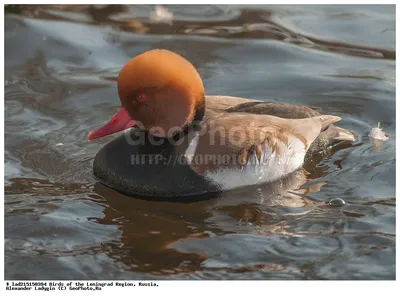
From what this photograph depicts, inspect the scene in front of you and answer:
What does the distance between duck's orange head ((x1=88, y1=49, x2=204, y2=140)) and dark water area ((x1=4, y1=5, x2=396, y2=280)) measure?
57cm

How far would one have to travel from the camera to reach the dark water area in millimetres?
5555

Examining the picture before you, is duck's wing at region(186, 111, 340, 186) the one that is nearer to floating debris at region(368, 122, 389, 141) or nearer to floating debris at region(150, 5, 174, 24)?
floating debris at region(368, 122, 389, 141)

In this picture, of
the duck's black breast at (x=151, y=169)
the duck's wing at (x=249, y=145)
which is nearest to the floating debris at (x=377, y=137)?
the duck's wing at (x=249, y=145)

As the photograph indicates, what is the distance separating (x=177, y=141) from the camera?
256 inches

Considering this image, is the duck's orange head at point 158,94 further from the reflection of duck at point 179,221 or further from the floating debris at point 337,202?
the floating debris at point 337,202

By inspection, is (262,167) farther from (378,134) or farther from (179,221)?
(378,134)

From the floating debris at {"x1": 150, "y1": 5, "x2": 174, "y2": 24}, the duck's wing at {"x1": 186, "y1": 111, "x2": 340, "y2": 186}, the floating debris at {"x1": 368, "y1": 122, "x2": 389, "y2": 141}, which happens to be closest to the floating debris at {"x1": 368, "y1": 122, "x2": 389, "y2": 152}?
the floating debris at {"x1": 368, "y1": 122, "x2": 389, "y2": 141}

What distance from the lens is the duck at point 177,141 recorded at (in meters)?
6.27

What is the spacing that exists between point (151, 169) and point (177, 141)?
29 cm

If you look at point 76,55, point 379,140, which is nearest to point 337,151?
point 379,140

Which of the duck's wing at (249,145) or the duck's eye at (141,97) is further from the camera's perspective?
the duck's wing at (249,145)

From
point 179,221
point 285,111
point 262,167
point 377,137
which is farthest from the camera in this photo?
point 377,137

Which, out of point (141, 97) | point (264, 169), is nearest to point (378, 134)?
point (264, 169)

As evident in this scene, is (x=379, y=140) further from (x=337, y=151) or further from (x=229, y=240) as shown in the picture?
(x=229, y=240)
